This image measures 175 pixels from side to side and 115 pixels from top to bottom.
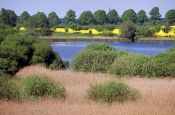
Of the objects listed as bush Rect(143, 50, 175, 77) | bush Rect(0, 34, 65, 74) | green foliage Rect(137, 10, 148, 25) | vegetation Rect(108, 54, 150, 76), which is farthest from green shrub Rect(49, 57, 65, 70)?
green foliage Rect(137, 10, 148, 25)

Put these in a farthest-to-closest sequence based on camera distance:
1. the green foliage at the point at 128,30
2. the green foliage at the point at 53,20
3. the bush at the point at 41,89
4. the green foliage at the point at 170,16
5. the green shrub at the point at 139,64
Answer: the green foliage at the point at 53,20 → the green foliage at the point at 170,16 → the green foliage at the point at 128,30 → the green shrub at the point at 139,64 → the bush at the point at 41,89

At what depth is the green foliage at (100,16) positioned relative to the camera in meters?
131

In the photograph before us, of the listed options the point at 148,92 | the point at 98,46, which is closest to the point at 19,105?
the point at 148,92

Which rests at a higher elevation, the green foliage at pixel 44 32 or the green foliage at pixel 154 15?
the green foliage at pixel 154 15

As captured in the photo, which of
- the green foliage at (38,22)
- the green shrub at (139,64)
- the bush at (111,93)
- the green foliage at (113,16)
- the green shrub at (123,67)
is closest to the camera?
the bush at (111,93)

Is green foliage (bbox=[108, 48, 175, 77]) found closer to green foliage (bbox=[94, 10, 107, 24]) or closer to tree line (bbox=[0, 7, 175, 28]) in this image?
tree line (bbox=[0, 7, 175, 28])

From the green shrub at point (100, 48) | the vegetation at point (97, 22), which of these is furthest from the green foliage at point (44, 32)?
the green shrub at point (100, 48)

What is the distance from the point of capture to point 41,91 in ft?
50.1

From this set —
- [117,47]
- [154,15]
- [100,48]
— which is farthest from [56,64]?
[154,15]

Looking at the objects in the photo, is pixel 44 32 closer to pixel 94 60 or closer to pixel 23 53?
pixel 23 53

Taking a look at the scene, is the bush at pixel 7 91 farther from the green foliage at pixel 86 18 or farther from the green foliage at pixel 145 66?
the green foliage at pixel 86 18

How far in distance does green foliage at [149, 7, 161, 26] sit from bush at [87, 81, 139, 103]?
112 meters

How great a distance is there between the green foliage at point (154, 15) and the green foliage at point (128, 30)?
2347cm

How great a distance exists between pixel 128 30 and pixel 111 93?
3401 inches
